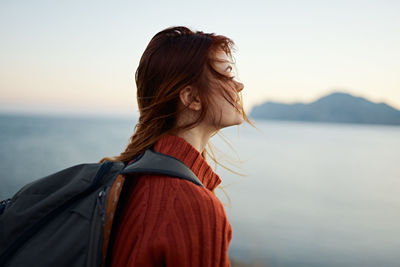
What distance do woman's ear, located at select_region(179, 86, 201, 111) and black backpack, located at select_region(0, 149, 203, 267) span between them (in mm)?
330

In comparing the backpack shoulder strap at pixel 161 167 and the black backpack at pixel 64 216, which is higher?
the backpack shoulder strap at pixel 161 167

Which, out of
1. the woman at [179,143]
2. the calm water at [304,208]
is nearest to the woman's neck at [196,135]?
the woman at [179,143]

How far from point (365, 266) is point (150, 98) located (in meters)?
14.9

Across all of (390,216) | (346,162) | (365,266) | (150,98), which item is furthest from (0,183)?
(346,162)

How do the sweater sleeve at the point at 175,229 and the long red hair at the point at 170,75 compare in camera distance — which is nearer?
the sweater sleeve at the point at 175,229

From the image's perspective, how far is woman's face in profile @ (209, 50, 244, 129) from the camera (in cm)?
157

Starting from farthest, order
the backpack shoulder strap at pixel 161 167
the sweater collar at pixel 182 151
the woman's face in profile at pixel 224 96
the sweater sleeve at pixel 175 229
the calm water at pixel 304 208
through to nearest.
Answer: the calm water at pixel 304 208
the woman's face in profile at pixel 224 96
the sweater collar at pixel 182 151
the backpack shoulder strap at pixel 161 167
the sweater sleeve at pixel 175 229

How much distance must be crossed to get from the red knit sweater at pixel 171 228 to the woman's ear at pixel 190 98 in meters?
0.43

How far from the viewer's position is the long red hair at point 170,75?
1.50 m

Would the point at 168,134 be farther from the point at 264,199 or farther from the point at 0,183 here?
the point at 0,183

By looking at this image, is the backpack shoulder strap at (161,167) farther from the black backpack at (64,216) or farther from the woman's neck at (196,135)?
the woman's neck at (196,135)

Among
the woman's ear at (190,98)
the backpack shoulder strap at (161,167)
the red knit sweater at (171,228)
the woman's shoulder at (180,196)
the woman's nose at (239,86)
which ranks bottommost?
the red knit sweater at (171,228)

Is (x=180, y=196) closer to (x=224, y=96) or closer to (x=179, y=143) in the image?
(x=179, y=143)

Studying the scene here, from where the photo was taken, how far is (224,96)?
1.60 m
